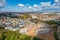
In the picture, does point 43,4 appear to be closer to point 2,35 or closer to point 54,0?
point 54,0

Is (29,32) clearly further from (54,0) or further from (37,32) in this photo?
(54,0)

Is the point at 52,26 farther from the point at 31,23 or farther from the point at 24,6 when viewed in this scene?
the point at 24,6

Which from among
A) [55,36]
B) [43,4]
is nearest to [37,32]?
[55,36]

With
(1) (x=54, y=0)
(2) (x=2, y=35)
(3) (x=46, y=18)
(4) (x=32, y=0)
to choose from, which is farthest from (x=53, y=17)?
(2) (x=2, y=35)

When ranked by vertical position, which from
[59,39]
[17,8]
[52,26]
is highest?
[17,8]

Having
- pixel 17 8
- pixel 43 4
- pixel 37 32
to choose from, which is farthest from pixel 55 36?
pixel 17 8

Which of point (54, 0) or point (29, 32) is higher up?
point (54, 0)

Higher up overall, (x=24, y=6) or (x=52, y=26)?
(x=24, y=6)
